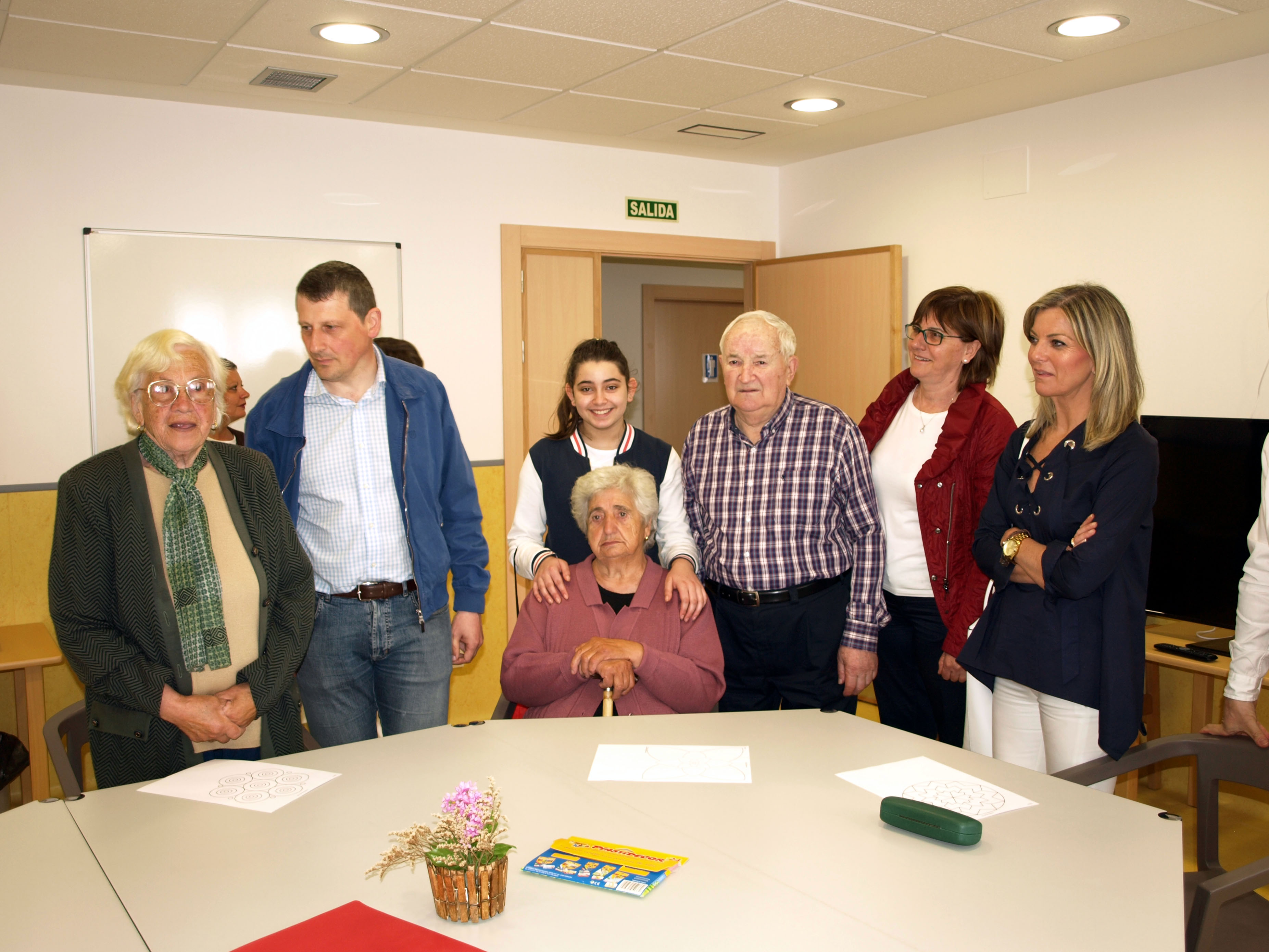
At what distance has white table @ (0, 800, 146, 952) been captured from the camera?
1316mm

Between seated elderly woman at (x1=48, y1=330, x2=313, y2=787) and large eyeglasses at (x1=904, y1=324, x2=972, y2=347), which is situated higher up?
large eyeglasses at (x1=904, y1=324, x2=972, y2=347)

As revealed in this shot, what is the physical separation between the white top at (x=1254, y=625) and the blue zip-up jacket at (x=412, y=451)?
176 cm

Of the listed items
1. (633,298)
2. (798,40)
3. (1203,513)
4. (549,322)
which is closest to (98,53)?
(549,322)

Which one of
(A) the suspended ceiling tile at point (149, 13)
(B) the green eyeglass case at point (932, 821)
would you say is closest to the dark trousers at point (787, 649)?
(B) the green eyeglass case at point (932, 821)

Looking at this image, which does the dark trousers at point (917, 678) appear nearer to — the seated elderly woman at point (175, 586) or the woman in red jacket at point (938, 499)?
the woman in red jacket at point (938, 499)

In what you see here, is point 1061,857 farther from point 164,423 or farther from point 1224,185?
point 1224,185

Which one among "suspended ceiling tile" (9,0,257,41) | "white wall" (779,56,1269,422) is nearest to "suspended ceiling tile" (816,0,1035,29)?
"white wall" (779,56,1269,422)

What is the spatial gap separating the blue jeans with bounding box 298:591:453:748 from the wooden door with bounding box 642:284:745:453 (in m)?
5.12

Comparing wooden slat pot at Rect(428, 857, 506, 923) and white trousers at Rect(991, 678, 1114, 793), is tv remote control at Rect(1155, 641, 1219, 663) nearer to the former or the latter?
Result: white trousers at Rect(991, 678, 1114, 793)

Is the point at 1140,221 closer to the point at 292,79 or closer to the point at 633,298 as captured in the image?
the point at 292,79

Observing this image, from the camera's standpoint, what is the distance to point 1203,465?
3.45 meters

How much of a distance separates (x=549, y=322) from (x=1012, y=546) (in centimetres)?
323

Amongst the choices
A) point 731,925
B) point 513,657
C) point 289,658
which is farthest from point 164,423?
point 731,925

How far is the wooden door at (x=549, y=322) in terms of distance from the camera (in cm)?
504
